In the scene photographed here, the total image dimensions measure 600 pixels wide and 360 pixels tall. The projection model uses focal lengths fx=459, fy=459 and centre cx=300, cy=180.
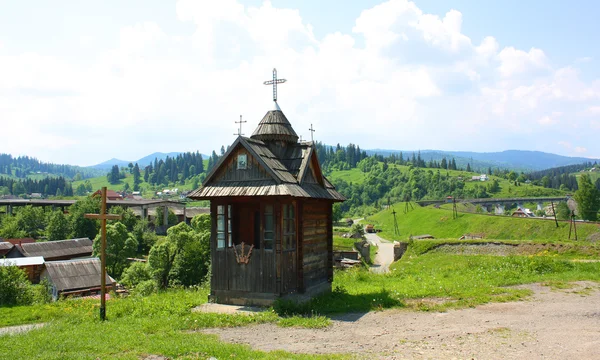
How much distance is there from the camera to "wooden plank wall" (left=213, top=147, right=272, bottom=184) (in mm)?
17156

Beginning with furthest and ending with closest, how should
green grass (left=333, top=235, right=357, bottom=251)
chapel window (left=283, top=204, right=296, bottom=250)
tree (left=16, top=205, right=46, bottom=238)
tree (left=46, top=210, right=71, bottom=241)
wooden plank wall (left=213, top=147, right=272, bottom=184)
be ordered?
tree (left=16, top=205, right=46, bottom=238) < tree (left=46, top=210, right=71, bottom=241) < green grass (left=333, top=235, right=357, bottom=251) < wooden plank wall (left=213, top=147, right=272, bottom=184) < chapel window (left=283, top=204, right=296, bottom=250)

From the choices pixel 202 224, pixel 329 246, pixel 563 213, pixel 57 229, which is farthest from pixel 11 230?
pixel 563 213

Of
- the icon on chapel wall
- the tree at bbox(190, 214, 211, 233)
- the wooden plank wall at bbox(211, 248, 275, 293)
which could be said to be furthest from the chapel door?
the tree at bbox(190, 214, 211, 233)

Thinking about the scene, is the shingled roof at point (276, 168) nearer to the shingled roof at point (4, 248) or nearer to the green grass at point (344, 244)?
the green grass at point (344, 244)

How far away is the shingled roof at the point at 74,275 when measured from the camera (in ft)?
129

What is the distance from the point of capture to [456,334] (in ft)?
40.8

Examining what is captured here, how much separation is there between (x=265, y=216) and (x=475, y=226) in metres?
66.2

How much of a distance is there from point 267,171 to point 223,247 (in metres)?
3.46

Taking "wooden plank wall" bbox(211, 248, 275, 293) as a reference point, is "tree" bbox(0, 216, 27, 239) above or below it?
below

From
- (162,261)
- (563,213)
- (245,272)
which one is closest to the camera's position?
(245,272)

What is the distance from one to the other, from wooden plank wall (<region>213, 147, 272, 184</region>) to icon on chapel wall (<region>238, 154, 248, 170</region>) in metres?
0.09

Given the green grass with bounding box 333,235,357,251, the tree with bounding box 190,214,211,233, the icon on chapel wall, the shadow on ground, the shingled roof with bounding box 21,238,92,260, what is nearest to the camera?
the shadow on ground

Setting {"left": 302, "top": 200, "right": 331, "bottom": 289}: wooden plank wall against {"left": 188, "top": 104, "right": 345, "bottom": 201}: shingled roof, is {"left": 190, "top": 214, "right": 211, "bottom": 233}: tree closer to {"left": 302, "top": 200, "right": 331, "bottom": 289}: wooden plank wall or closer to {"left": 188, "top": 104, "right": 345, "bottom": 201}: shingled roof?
{"left": 302, "top": 200, "right": 331, "bottom": 289}: wooden plank wall

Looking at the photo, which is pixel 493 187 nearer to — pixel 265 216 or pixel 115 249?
pixel 115 249
